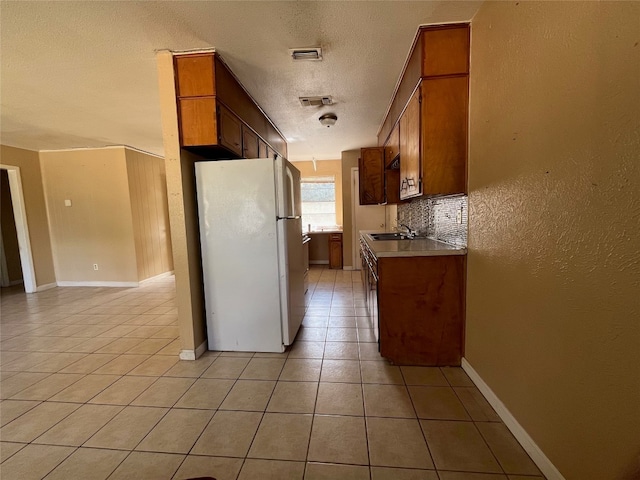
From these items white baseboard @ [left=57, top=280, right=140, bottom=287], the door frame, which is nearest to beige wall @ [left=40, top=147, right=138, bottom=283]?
white baseboard @ [left=57, top=280, right=140, bottom=287]

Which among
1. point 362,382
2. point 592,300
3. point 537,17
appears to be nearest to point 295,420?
point 362,382

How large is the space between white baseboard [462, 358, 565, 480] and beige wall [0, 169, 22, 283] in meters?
7.60

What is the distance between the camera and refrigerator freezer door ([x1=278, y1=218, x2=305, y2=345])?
93.8 inches

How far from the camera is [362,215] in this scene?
5.64 meters

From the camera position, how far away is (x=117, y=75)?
2387 millimetres

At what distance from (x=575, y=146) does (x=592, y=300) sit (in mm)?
578

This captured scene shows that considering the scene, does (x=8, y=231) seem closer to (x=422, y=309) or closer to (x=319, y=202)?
(x=319, y=202)

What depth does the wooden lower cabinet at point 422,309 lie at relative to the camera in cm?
205

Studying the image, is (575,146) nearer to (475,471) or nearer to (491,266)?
(491,266)

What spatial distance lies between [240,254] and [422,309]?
5.11 feet

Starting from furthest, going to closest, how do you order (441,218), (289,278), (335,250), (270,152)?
(335,250) < (270,152) < (441,218) < (289,278)

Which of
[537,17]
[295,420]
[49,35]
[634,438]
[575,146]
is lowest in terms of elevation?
[295,420]

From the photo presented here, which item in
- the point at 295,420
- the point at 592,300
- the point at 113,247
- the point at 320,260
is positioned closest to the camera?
the point at 592,300

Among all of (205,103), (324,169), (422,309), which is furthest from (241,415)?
(324,169)
